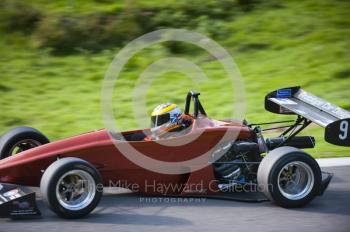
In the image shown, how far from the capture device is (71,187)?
7094 millimetres

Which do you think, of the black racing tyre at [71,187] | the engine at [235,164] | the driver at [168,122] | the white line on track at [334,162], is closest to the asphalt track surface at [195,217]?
the black racing tyre at [71,187]

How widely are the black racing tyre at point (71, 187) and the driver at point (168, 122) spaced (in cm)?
122

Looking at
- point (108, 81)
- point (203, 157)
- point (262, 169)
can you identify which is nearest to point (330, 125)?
point (262, 169)

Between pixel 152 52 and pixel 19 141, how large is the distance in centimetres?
747

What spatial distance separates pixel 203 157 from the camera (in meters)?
7.86

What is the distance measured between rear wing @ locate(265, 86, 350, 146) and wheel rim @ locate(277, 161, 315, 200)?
44cm

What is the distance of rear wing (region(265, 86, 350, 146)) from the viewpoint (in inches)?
299

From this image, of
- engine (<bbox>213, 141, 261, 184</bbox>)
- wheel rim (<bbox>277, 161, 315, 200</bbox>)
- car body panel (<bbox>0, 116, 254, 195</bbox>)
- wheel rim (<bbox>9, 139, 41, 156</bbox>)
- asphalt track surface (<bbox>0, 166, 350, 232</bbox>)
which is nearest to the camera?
asphalt track surface (<bbox>0, 166, 350, 232</bbox>)

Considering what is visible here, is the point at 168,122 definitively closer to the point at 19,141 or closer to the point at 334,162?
the point at 19,141

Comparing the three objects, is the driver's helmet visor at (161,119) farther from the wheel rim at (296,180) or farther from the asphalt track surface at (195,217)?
the wheel rim at (296,180)

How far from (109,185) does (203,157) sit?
3.72 ft

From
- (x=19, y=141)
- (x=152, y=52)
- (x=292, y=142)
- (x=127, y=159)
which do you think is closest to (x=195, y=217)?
(x=127, y=159)

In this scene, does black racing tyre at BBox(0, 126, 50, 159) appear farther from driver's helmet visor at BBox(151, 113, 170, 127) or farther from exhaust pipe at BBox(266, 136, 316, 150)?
exhaust pipe at BBox(266, 136, 316, 150)

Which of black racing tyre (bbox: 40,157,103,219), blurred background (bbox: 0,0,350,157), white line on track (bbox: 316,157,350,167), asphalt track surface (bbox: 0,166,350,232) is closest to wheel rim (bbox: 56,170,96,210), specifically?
black racing tyre (bbox: 40,157,103,219)
